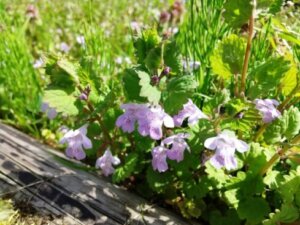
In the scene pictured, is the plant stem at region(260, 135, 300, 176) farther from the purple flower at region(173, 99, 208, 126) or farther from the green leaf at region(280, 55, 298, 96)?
the purple flower at region(173, 99, 208, 126)

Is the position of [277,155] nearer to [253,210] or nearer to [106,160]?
[253,210]

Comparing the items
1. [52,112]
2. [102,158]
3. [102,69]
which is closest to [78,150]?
[102,158]

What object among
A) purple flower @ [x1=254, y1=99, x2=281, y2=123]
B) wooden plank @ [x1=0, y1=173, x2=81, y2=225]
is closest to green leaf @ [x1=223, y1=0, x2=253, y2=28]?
purple flower @ [x1=254, y1=99, x2=281, y2=123]

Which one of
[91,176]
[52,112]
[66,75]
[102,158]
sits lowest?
[91,176]

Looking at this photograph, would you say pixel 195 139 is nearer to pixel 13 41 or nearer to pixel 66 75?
pixel 66 75

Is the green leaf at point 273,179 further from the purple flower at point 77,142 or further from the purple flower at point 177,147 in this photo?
the purple flower at point 77,142

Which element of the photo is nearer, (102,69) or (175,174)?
(175,174)
